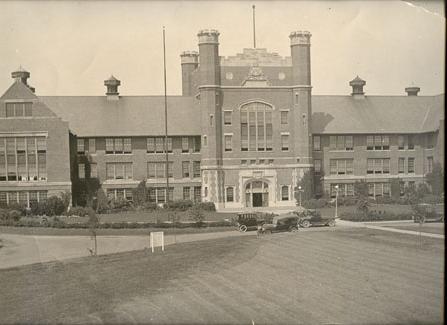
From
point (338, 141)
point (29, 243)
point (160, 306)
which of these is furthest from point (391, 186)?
point (160, 306)

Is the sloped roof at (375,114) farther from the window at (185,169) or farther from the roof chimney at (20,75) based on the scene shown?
the roof chimney at (20,75)

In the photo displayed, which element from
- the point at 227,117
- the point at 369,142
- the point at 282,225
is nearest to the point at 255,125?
the point at 227,117

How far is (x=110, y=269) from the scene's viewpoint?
72.0ft

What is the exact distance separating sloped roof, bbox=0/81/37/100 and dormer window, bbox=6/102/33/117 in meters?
0.60

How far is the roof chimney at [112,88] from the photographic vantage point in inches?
2131

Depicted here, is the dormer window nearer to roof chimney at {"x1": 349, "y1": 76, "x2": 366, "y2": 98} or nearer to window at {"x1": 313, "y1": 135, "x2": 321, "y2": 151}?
window at {"x1": 313, "y1": 135, "x2": 321, "y2": 151}

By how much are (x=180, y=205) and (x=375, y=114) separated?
75.0 ft

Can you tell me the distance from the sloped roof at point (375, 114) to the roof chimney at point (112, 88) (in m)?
19.8

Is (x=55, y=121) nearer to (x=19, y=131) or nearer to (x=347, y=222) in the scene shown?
(x=19, y=131)

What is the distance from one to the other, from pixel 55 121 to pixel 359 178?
29.0 metres

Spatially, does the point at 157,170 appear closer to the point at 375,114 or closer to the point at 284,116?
the point at 284,116

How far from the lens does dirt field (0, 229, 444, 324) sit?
1553 cm

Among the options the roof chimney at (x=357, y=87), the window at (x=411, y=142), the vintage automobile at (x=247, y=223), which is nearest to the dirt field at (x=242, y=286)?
the vintage automobile at (x=247, y=223)

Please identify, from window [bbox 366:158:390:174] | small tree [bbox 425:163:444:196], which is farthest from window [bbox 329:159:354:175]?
small tree [bbox 425:163:444:196]
